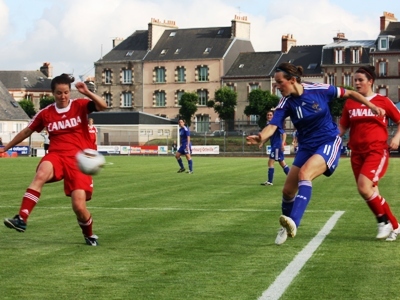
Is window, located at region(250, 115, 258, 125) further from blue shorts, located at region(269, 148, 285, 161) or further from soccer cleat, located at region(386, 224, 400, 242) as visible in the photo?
soccer cleat, located at region(386, 224, 400, 242)

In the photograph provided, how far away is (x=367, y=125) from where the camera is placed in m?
13.6

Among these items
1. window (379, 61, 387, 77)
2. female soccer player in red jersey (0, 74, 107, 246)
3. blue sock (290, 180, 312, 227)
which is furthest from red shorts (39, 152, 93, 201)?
window (379, 61, 387, 77)

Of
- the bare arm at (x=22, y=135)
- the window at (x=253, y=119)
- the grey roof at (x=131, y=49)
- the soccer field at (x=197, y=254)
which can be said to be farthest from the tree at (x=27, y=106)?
the bare arm at (x=22, y=135)

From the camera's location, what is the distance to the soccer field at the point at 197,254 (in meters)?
9.02

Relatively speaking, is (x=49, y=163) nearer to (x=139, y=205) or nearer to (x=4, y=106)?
(x=139, y=205)

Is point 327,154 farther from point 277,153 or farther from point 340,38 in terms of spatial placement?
point 340,38

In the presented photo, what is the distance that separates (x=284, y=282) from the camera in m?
9.35

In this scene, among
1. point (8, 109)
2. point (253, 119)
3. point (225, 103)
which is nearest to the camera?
point (8, 109)

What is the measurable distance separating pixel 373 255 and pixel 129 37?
402 ft

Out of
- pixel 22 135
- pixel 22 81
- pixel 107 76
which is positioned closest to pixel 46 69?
pixel 22 81

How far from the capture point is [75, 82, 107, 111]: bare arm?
11.7 metres

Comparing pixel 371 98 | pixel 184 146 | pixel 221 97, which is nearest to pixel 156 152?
pixel 221 97

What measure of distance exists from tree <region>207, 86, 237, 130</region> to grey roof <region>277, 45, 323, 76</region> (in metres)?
7.17

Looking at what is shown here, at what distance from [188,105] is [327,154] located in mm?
109008
